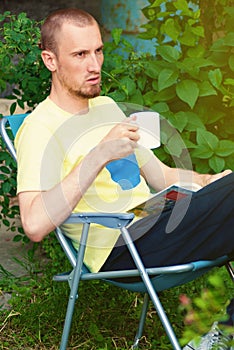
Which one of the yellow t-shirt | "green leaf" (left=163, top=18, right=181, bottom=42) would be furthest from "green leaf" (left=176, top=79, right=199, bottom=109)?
the yellow t-shirt

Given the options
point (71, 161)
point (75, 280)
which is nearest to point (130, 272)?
point (75, 280)

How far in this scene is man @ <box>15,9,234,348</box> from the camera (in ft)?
9.45

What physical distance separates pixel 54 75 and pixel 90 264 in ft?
2.21

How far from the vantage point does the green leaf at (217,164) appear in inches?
153

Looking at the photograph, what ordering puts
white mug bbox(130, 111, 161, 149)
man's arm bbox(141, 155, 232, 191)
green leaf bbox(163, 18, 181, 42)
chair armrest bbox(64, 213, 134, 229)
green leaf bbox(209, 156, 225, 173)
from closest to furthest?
chair armrest bbox(64, 213, 134, 229) → white mug bbox(130, 111, 161, 149) → man's arm bbox(141, 155, 232, 191) → green leaf bbox(209, 156, 225, 173) → green leaf bbox(163, 18, 181, 42)

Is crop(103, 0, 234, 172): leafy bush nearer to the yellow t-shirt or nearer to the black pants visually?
the yellow t-shirt

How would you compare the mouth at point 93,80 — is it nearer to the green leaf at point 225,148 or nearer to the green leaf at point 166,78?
the green leaf at point 166,78

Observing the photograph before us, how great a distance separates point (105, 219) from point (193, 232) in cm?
31

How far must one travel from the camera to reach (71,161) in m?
3.10

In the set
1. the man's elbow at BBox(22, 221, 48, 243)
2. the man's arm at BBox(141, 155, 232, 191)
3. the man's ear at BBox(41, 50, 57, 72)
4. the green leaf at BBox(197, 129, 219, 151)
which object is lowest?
the green leaf at BBox(197, 129, 219, 151)

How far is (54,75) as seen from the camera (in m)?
3.21

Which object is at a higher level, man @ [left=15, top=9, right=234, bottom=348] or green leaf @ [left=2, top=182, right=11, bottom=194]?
man @ [left=15, top=9, right=234, bottom=348]

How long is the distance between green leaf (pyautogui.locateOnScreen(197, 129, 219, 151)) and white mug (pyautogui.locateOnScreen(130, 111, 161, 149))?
693 mm

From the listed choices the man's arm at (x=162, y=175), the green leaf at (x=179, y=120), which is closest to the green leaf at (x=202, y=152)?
the green leaf at (x=179, y=120)
